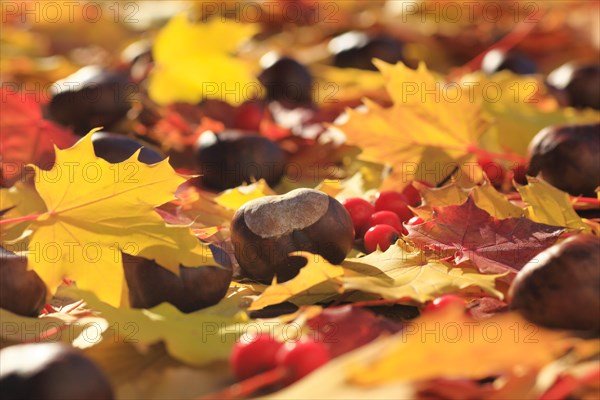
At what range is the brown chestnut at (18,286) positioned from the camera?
686mm

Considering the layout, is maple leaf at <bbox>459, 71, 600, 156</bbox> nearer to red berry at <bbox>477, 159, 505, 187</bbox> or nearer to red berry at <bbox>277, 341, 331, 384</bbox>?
red berry at <bbox>477, 159, 505, 187</bbox>

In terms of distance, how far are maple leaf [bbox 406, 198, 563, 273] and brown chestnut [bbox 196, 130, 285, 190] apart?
395 mm

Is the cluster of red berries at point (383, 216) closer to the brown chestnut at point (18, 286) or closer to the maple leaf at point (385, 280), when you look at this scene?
the maple leaf at point (385, 280)

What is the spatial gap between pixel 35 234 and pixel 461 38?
148 cm

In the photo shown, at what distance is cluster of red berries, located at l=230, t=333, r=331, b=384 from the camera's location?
1.79 feet

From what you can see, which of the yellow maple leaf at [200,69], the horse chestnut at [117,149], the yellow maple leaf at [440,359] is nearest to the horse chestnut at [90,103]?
the yellow maple leaf at [200,69]

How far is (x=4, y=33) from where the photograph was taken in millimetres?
2141

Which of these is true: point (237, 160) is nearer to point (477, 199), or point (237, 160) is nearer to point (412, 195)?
point (412, 195)

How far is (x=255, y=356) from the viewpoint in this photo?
1.85 ft

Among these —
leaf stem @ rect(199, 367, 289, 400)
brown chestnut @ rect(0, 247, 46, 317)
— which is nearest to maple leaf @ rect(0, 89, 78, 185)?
brown chestnut @ rect(0, 247, 46, 317)

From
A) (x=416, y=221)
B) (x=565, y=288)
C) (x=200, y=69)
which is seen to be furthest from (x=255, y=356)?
(x=200, y=69)

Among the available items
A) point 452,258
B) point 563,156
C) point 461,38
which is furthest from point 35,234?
point 461,38

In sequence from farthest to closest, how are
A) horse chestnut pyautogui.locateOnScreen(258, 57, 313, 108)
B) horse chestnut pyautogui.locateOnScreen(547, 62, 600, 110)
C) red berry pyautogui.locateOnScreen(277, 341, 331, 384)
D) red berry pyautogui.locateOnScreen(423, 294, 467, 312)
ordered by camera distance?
horse chestnut pyautogui.locateOnScreen(258, 57, 313, 108) → horse chestnut pyautogui.locateOnScreen(547, 62, 600, 110) → red berry pyautogui.locateOnScreen(423, 294, 467, 312) → red berry pyautogui.locateOnScreen(277, 341, 331, 384)

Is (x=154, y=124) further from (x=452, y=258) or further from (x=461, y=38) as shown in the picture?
(x=461, y=38)
